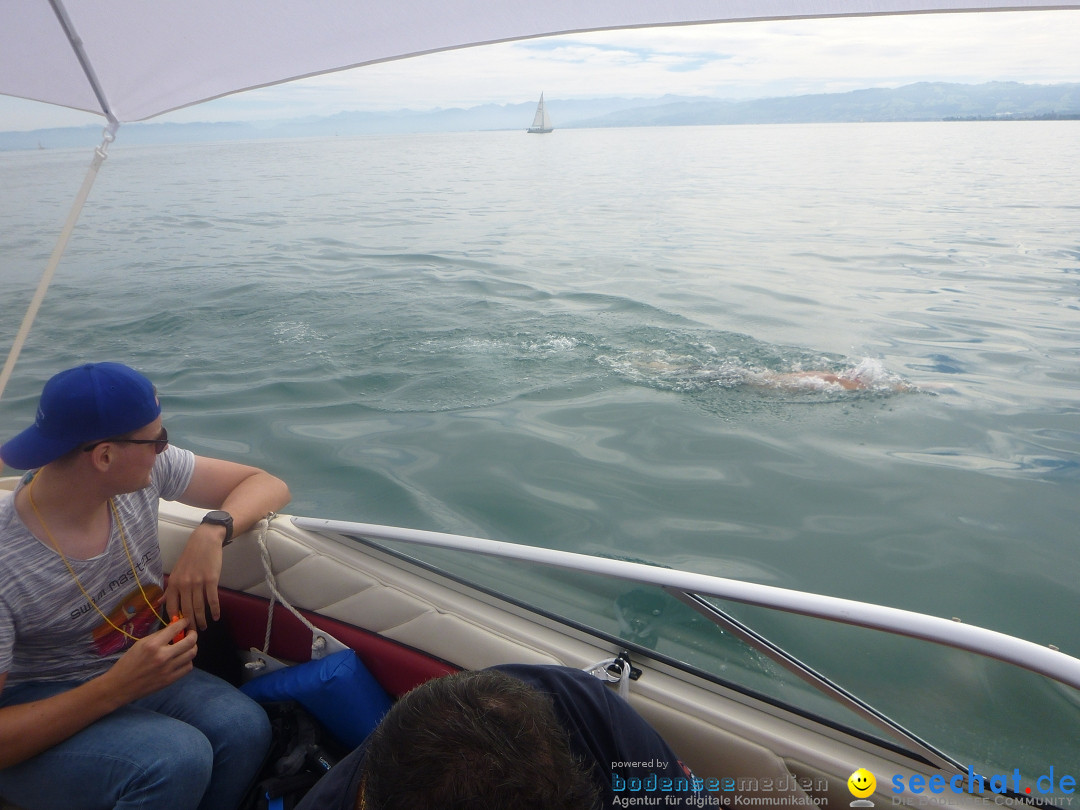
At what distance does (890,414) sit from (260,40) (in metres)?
4.38

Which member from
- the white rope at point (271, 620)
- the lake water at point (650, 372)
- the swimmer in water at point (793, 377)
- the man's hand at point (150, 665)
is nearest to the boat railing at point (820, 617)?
the white rope at point (271, 620)

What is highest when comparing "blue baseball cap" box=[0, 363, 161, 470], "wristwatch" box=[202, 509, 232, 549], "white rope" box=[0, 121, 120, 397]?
"white rope" box=[0, 121, 120, 397]

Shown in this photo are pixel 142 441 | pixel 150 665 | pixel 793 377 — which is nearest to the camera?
pixel 150 665

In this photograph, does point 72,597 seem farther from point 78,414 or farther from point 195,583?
point 78,414

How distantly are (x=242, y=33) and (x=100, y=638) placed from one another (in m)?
1.56

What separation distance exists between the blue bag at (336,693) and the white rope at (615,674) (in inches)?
23.7

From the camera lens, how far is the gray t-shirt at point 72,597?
5.10ft

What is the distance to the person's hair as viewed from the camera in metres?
0.84

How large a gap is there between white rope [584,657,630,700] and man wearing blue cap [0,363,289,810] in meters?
0.81

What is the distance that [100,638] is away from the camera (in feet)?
5.71

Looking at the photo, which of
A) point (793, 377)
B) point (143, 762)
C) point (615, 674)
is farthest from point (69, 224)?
point (793, 377)

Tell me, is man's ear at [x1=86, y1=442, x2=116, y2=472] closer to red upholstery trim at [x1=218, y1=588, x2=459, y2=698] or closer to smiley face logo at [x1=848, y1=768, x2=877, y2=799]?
red upholstery trim at [x1=218, y1=588, x2=459, y2=698]

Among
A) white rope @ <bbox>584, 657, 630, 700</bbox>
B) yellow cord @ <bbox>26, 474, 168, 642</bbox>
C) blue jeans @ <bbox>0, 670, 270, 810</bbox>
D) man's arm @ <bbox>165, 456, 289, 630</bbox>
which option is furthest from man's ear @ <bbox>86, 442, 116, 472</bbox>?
white rope @ <bbox>584, 657, 630, 700</bbox>

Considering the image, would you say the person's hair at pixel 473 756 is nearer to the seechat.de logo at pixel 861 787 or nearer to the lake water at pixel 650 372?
the seechat.de logo at pixel 861 787
